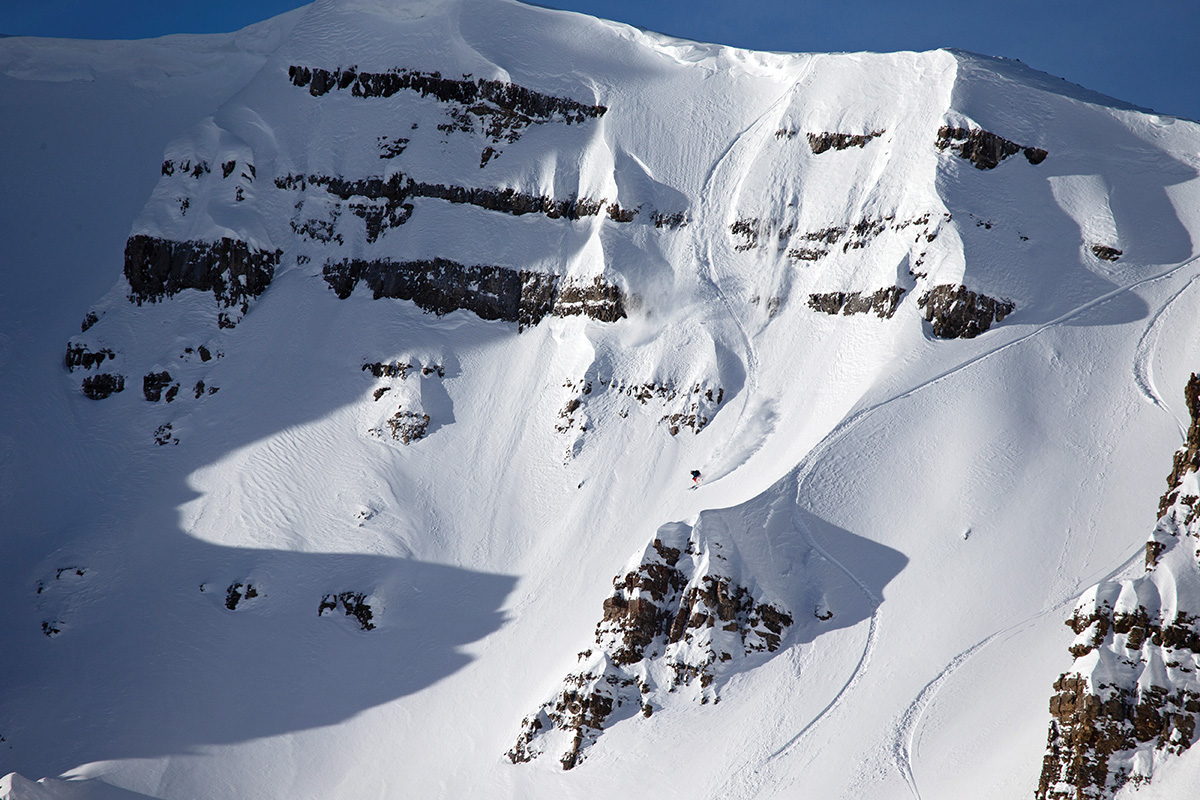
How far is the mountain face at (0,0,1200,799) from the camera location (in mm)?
33625

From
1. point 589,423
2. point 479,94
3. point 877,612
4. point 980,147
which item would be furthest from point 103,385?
point 980,147

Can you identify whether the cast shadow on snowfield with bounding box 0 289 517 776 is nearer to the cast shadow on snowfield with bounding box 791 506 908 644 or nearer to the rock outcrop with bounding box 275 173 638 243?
the rock outcrop with bounding box 275 173 638 243

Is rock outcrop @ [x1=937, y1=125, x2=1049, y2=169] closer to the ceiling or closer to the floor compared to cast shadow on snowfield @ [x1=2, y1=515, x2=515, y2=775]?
closer to the ceiling

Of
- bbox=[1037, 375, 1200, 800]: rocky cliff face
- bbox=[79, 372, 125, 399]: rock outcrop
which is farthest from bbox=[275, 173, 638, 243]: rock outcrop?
bbox=[1037, 375, 1200, 800]: rocky cliff face

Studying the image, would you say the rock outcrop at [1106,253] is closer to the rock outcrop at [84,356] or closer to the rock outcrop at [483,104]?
the rock outcrop at [483,104]

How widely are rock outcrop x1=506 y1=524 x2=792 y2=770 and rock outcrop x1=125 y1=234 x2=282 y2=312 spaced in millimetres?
28301

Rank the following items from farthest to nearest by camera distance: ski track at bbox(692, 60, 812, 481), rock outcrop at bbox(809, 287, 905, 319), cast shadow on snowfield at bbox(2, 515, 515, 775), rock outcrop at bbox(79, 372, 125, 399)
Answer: rock outcrop at bbox(79, 372, 125, 399)
ski track at bbox(692, 60, 812, 481)
rock outcrop at bbox(809, 287, 905, 319)
cast shadow on snowfield at bbox(2, 515, 515, 775)

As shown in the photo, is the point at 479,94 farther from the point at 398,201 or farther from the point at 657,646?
the point at 657,646

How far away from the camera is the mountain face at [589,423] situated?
110 ft

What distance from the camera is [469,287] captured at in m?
51.4

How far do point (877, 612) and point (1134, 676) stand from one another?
9.12 metres

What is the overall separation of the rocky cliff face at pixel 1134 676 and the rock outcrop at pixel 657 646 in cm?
→ 1045

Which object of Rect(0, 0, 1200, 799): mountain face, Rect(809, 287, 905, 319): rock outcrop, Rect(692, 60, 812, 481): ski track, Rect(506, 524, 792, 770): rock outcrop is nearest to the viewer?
Rect(0, 0, 1200, 799): mountain face

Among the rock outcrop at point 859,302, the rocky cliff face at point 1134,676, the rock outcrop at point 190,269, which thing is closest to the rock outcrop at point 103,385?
the rock outcrop at point 190,269
